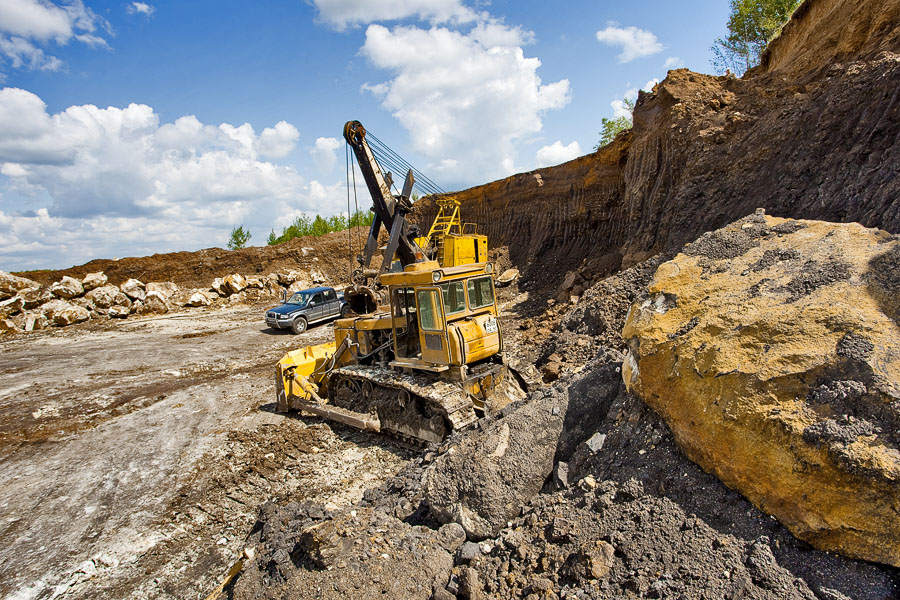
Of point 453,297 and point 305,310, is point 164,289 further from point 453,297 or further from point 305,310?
point 453,297

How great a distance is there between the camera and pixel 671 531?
2.73 metres

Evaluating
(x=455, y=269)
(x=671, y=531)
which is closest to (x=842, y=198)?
(x=455, y=269)

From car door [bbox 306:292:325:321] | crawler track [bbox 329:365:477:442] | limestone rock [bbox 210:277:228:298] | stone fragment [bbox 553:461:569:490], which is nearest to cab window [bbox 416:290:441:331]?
crawler track [bbox 329:365:477:442]

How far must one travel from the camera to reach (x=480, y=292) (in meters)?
6.96

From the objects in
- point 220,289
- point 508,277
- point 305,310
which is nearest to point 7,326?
point 220,289

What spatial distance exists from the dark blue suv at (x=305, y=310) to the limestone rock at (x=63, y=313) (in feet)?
31.4

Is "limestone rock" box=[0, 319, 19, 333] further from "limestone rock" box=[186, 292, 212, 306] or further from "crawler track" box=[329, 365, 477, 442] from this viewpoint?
"crawler track" box=[329, 365, 477, 442]

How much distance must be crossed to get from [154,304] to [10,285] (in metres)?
5.49

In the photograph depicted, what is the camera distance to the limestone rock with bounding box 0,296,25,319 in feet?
62.6

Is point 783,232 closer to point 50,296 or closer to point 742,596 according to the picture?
point 742,596

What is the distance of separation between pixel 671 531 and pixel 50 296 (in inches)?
1051

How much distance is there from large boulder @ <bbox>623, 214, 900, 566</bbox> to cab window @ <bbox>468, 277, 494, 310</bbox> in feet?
10.8

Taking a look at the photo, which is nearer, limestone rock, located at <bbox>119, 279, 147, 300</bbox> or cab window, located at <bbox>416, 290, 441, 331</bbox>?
cab window, located at <bbox>416, 290, 441, 331</bbox>

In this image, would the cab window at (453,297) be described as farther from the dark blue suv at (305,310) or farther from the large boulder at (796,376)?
the dark blue suv at (305,310)
